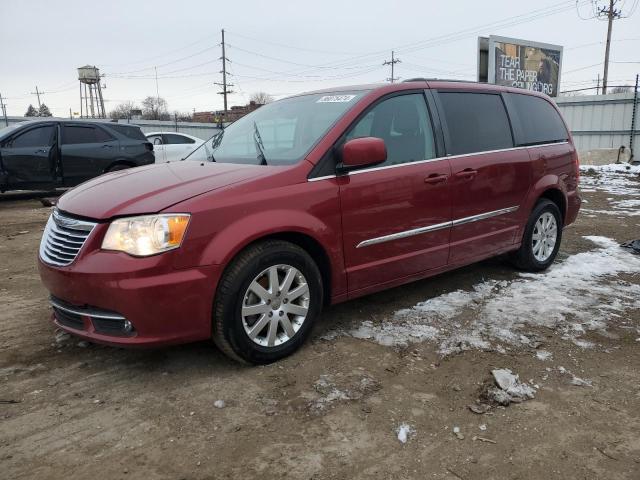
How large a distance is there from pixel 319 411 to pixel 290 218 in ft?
3.75

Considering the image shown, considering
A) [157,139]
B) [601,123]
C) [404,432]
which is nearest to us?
[404,432]

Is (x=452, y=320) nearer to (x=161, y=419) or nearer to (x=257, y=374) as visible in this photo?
(x=257, y=374)

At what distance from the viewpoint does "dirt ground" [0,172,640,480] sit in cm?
233

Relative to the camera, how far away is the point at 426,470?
7.51ft

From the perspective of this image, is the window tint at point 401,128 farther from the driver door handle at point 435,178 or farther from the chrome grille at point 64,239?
the chrome grille at point 64,239

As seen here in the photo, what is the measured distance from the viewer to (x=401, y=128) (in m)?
3.96

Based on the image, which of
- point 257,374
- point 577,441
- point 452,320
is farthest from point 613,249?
point 257,374

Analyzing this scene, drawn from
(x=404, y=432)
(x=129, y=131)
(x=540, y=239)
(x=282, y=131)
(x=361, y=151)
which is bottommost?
(x=404, y=432)

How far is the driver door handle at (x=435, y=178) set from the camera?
3.97m

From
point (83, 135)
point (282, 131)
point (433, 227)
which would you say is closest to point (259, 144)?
point (282, 131)

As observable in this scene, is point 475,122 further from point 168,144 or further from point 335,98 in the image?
point 168,144

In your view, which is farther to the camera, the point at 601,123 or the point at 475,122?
the point at 601,123

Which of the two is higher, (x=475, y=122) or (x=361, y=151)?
(x=475, y=122)

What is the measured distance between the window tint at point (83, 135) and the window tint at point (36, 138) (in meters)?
→ 0.26
